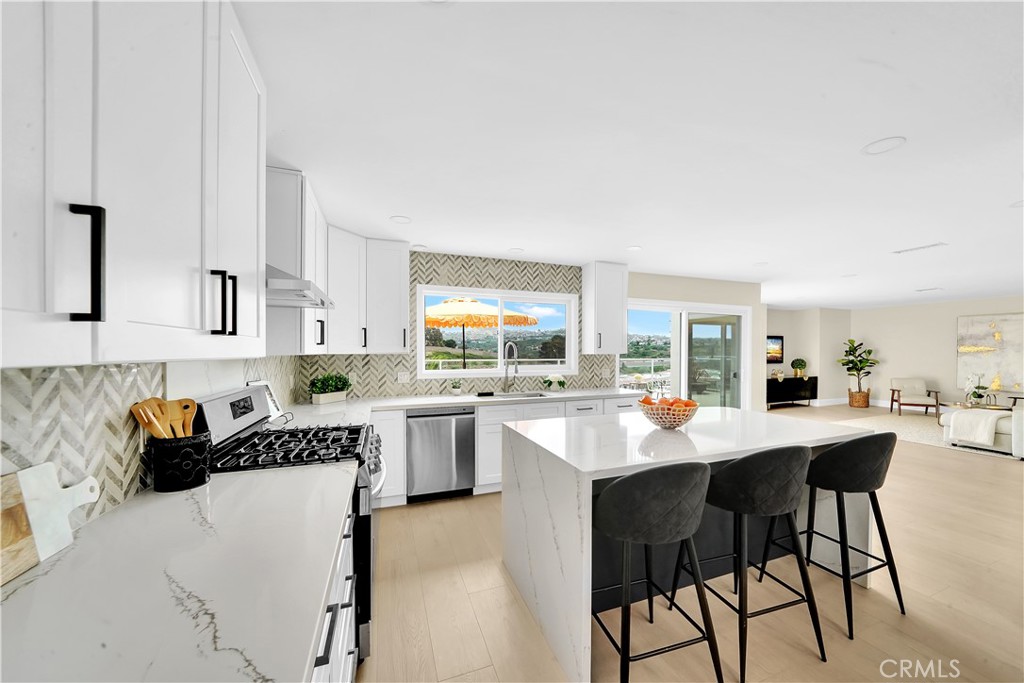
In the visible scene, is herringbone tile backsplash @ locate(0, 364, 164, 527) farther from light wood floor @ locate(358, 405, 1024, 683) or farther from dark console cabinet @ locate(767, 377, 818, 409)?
dark console cabinet @ locate(767, 377, 818, 409)

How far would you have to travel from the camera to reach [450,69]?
4.61 ft

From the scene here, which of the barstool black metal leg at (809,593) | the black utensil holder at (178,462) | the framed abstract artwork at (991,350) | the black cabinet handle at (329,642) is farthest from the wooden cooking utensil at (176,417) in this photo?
the framed abstract artwork at (991,350)

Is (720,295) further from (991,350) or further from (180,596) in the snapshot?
(991,350)

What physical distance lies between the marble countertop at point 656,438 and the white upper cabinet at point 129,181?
1.37 metres

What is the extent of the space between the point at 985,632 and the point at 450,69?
11.7ft

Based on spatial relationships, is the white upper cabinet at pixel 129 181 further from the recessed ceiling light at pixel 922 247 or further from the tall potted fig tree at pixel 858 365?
the tall potted fig tree at pixel 858 365

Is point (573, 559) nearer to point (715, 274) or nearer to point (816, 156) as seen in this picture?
point (816, 156)

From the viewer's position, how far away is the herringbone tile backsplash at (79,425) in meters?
0.87

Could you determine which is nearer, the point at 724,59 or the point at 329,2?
the point at 329,2

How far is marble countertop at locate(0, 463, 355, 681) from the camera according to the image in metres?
0.60

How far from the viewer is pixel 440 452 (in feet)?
11.7

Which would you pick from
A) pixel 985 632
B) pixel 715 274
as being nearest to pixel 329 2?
pixel 985 632

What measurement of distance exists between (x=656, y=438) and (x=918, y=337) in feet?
34.6

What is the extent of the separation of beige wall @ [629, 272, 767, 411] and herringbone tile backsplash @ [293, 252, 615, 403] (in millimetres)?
1094
